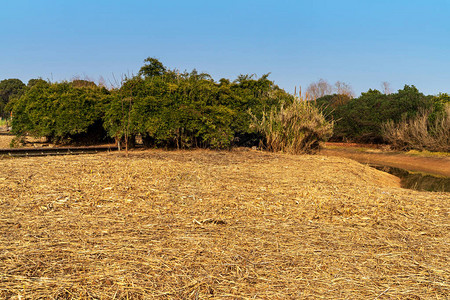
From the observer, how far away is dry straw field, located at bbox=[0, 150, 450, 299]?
2.94 metres

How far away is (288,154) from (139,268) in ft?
35.3

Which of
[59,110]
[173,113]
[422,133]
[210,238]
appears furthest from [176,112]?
[422,133]

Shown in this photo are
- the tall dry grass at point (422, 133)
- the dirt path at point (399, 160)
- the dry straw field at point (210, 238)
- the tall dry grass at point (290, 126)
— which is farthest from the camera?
the tall dry grass at point (422, 133)

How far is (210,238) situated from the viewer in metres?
3.98

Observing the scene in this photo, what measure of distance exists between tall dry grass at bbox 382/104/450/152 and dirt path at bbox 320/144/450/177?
101cm

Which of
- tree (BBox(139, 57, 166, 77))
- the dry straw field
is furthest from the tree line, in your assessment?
the dry straw field

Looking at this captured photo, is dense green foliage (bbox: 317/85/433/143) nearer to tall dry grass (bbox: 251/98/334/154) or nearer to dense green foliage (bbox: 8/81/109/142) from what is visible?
tall dry grass (bbox: 251/98/334/154)

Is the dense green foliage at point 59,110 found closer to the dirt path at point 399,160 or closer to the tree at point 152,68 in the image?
the tree at point 152,68

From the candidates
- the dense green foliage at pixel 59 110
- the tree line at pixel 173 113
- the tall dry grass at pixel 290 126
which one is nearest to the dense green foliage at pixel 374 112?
the tree line at pixel 173 113

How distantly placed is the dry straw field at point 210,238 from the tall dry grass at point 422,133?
12.1m

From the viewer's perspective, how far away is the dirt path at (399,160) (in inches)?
585

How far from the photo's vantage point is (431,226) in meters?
4.93

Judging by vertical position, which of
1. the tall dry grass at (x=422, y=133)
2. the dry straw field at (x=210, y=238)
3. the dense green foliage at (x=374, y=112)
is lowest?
the dry straw field at (x=210, y=238)

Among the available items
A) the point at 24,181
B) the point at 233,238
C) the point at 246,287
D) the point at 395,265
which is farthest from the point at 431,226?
the point at 24,181
